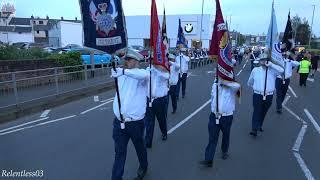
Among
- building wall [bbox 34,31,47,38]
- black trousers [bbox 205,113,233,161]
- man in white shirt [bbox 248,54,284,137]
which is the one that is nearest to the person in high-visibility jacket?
man in white shirt [bbox 248,54,284,137]

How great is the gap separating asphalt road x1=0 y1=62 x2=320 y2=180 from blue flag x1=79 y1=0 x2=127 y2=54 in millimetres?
2137

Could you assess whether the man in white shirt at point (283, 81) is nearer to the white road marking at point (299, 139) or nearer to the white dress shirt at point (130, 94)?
the white road marking at point (299, 139)

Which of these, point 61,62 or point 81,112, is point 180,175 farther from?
point 61,62

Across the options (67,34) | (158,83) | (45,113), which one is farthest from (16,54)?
(67,34)

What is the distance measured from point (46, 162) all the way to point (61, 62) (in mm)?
11807

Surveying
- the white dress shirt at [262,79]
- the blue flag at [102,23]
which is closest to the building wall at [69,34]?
the white dress shirt at [262,79]

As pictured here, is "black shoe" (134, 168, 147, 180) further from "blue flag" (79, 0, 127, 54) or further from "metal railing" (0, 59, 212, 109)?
"metal railing" (0, 59, 212, 109)

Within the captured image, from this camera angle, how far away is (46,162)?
22.5ft

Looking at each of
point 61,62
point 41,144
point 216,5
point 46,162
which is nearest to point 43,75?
point 61,62

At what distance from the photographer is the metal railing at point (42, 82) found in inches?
460

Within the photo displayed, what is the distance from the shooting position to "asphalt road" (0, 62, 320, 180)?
253 inches

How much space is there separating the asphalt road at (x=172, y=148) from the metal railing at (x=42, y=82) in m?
0.92

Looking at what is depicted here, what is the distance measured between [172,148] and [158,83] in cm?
130

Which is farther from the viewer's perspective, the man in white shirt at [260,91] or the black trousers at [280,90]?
the black trousers at [280,90]
